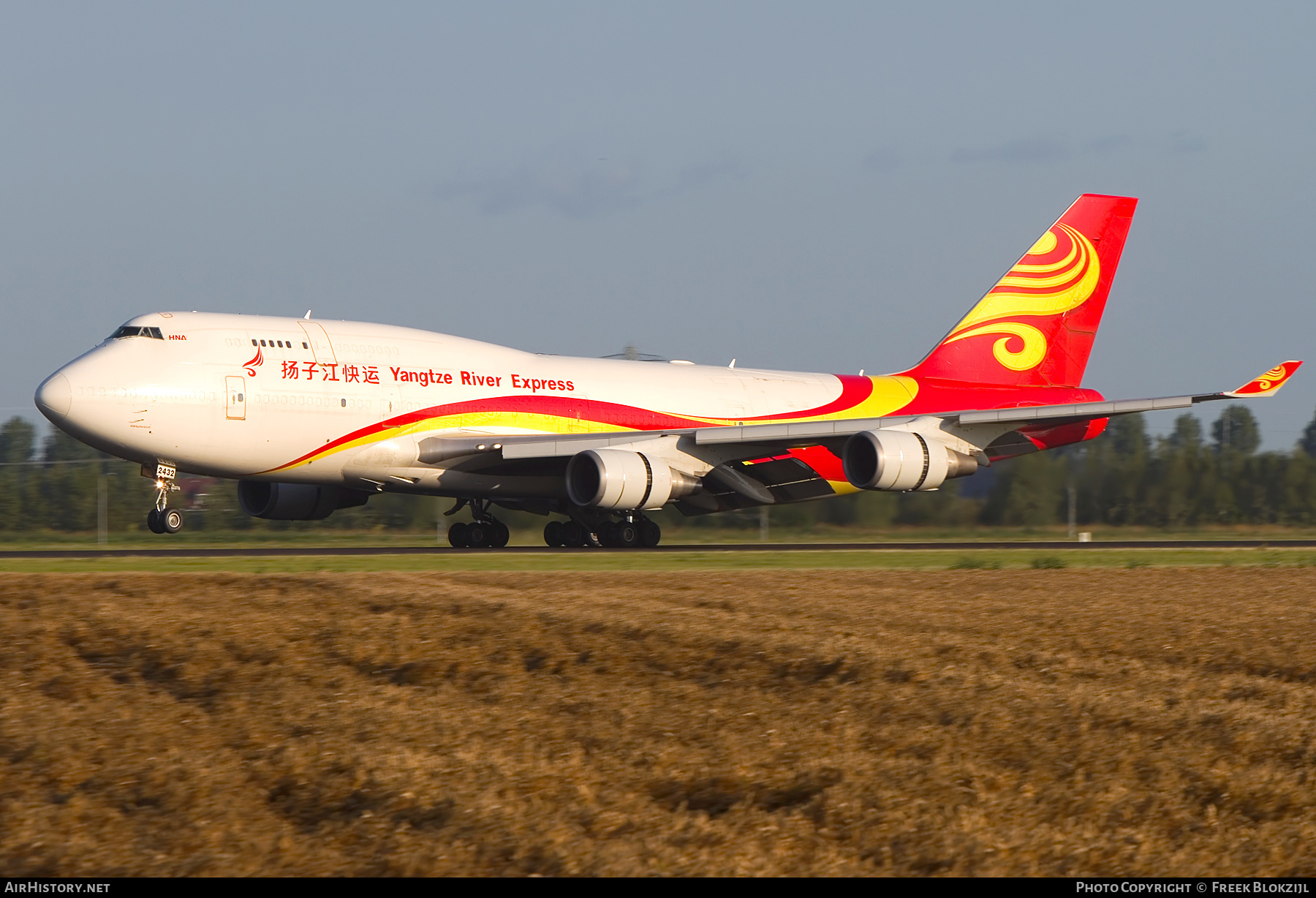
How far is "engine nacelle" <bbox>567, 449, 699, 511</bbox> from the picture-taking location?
2425 cm

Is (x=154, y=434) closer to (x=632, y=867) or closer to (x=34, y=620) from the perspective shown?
(x=34, y=620)

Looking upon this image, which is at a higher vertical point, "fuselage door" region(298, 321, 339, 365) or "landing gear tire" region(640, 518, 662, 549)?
"fuselage door" region(298, 321, 339, 365)

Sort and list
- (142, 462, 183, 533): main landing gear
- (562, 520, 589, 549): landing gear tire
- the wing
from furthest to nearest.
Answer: (562, 520, 589, 549): landing gear tire → the wing → (142, 462, 183, 533): main landing gear

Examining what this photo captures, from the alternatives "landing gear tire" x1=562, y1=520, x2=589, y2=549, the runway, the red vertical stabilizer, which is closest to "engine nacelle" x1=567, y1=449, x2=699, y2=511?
the runway

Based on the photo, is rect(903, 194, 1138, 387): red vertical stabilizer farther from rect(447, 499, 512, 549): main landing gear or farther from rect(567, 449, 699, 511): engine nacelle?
rect(447, 499, 512, 549): main landing gear

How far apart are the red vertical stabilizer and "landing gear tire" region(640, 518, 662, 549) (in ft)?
29.1

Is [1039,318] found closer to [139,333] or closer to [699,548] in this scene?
[699,548]

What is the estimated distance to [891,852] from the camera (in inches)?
279

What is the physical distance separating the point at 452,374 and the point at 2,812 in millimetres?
18309

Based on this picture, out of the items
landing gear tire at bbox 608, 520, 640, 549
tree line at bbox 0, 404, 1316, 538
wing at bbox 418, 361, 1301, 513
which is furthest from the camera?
tree line at bbox 0, 404, 1316, 538

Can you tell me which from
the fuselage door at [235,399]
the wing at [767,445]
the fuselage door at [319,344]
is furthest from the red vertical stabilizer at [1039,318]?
the fuselage door at [235,399]

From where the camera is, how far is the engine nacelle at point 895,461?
2559 cm

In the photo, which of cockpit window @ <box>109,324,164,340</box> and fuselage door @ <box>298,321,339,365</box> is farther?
fuselage door @ <box>298,321,339,365</box>

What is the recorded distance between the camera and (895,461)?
2558cm
